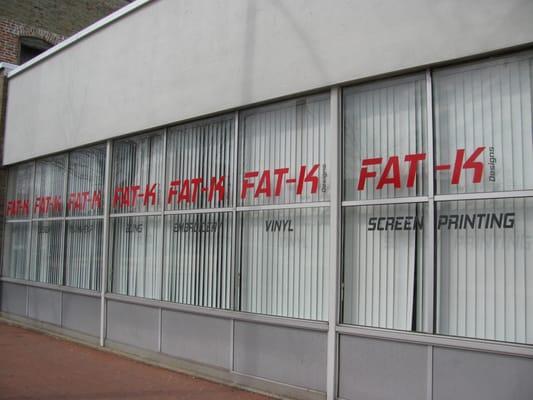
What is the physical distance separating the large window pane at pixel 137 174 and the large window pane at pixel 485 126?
199 inches

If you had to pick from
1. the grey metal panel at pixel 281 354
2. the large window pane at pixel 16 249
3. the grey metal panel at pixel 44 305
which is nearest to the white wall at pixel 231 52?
the large window pane at pixel 16 249

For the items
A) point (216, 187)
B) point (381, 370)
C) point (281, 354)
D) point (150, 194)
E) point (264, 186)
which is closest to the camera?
point (381, 370)

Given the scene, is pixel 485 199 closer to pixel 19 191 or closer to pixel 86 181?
pixel 86 181

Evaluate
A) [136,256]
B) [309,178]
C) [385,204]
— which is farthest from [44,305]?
[385,204]

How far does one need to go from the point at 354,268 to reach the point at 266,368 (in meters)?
1.76

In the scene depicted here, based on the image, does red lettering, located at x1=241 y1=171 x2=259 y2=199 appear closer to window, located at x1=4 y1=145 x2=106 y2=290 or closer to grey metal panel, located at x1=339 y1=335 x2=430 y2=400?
grey metal panel, located at x1=339 y1=335 x2=430 y2=400

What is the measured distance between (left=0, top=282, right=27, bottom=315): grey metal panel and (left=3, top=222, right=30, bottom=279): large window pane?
0.28 metres

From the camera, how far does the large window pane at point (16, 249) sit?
13047mm

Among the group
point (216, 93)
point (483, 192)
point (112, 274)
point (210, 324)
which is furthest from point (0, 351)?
point (483, 192)

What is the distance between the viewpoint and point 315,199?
6.69 meters

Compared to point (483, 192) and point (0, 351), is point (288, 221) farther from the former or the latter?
point (0, 351)

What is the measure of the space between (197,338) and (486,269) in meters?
4.27

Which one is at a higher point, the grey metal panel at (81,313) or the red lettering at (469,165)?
the red lettering at (469,165)

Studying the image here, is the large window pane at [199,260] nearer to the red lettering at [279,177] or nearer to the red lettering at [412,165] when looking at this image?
the red lettering at [279,177]
